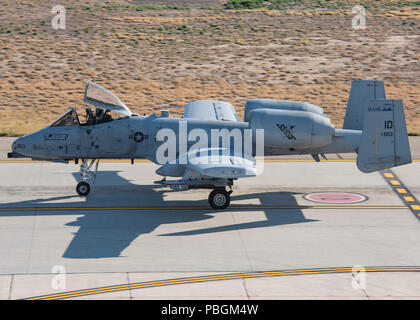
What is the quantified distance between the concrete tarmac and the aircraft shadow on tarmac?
0.03 m

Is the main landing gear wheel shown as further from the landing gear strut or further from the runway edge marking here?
the runway edge marking

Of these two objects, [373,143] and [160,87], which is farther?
[160,87]

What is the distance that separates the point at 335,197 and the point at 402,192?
7.86 feet

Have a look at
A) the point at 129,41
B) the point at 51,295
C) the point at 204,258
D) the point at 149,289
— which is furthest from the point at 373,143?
the point at 129,41

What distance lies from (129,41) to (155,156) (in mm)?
31718

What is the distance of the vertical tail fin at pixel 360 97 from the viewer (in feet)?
70.6

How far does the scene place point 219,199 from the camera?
787 inches

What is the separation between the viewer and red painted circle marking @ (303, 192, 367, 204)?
70.4 feet

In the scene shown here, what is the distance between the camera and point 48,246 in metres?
17.0

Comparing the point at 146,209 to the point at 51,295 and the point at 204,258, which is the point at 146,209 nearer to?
the point at 204,258

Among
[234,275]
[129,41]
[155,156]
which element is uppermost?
[129,41]

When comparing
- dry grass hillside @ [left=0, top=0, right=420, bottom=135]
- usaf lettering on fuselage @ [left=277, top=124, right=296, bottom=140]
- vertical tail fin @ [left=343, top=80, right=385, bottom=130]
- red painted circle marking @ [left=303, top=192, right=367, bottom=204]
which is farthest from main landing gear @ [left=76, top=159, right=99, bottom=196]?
dry grass hillside @ [left=0, top=0, right=420, bottom=135]

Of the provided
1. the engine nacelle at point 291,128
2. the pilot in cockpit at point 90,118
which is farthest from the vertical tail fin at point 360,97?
the pilot in cockpit at point 90,118

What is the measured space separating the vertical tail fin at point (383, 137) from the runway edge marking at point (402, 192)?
6.07ft
